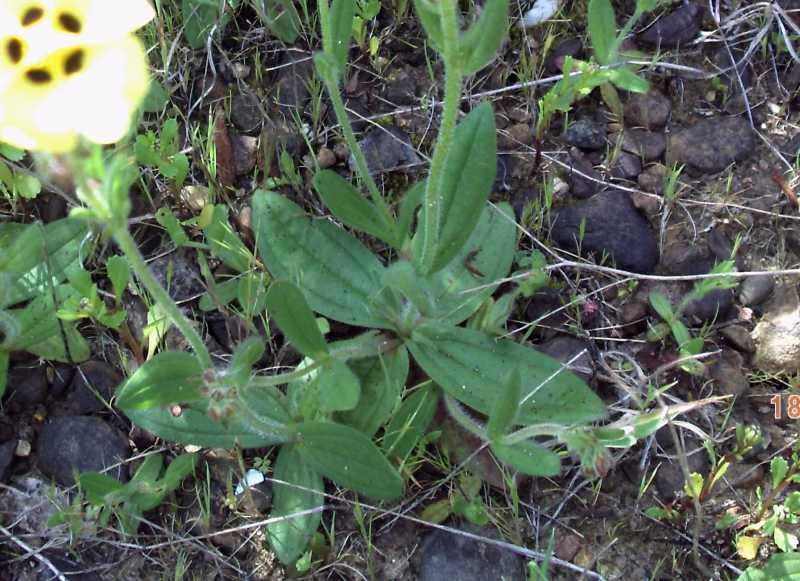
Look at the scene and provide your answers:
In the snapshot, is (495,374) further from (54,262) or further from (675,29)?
(675,29)

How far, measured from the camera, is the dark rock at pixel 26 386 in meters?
3.26

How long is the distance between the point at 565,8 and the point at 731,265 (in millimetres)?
1495

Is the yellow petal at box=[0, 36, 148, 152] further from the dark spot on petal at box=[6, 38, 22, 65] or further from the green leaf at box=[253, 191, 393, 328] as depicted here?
the green leaf at box=[253, 191, 393, 328]

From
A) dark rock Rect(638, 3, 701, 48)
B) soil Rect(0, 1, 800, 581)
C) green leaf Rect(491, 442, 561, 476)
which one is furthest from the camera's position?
dark rock Rect(638, 3, 701, 48)

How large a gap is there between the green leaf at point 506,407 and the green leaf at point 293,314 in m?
0.62

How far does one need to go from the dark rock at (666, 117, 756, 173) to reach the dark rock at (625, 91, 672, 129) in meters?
0.10

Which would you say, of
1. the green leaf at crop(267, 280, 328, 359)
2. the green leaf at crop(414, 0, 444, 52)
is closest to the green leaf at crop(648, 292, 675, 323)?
the green leaf at crop(267, 280, 328, 359)

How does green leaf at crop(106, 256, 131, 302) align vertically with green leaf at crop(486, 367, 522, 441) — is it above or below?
above

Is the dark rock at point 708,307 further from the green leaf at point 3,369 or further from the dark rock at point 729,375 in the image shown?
the green leaf at point 3,369

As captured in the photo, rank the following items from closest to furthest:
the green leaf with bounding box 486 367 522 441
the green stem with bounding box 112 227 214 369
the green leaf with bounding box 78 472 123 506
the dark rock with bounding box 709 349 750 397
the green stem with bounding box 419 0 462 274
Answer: the green stem with bounding box 112 227 214 369
the green stem with bounding box 419 0 462 274
the green leaf with bounding box 486 367 522 441
the green leaf with bounding box 78 472 123 506
the dark rock with bounding box 709 349 750 397

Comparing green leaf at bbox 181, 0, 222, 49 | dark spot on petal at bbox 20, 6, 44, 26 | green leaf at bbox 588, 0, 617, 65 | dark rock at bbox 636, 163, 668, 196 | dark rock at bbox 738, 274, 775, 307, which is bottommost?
dark rock at bbox 738, 274, 775, 307

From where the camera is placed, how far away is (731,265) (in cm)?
325

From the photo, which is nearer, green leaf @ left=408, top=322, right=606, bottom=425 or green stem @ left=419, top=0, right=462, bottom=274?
green stem @ left=419, top=0, right=462, bottom=274

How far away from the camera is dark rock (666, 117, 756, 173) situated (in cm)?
A: 373
